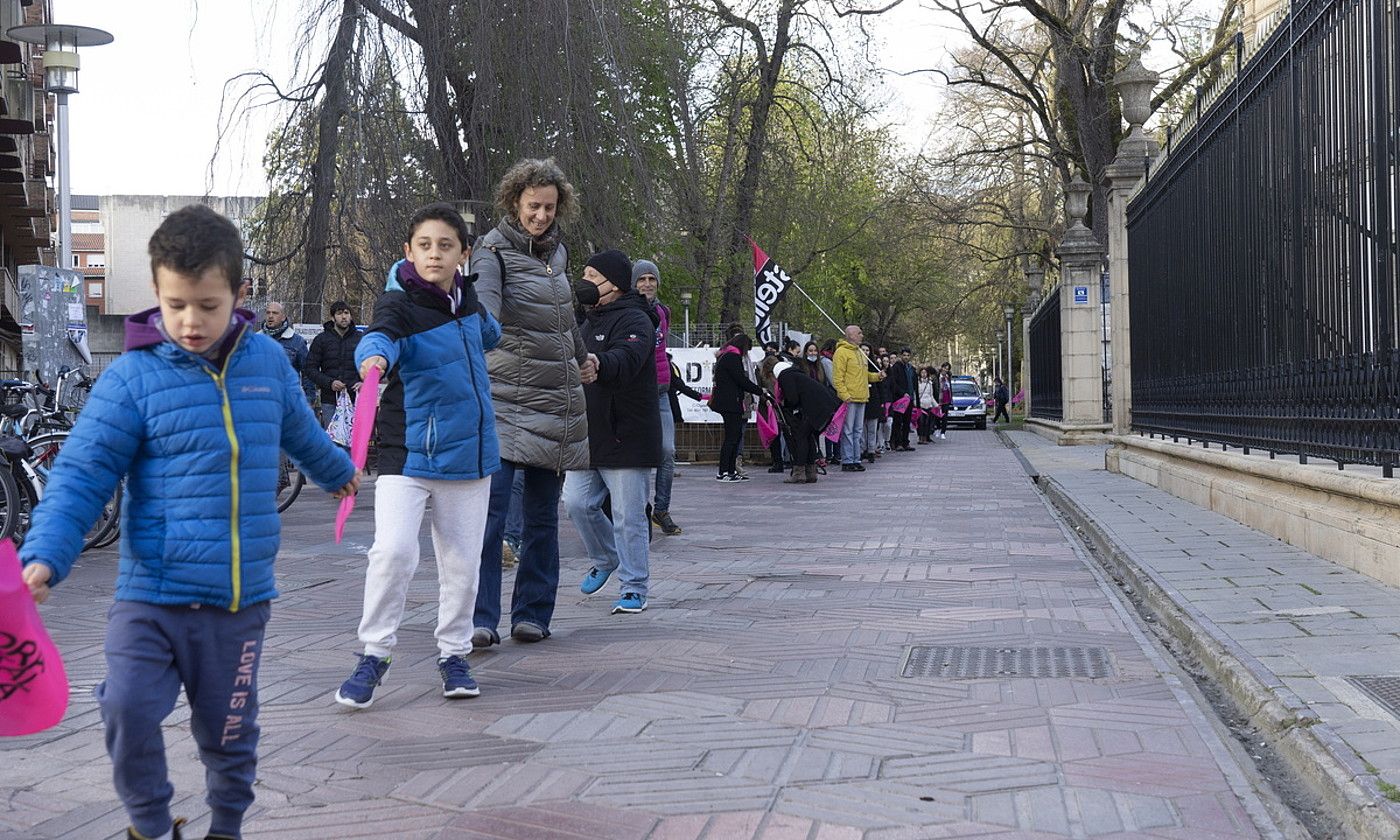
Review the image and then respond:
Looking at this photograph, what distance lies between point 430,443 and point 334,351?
9402 mm

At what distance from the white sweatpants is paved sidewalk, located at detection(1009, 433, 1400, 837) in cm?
269

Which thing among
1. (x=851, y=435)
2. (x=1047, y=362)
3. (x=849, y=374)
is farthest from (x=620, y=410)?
(x=1047, y=362)

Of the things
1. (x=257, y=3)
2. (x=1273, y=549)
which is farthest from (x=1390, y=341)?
(x=257, y=3)

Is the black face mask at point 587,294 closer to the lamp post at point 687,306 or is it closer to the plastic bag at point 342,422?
the plastic bag at point 342,422

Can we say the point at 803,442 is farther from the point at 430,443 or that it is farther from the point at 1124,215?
the point at 430,443

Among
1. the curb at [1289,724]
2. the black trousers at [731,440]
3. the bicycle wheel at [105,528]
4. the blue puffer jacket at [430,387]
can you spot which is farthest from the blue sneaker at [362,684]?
the black trousers at [731,440]

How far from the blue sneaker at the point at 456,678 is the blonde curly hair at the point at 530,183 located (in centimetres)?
186

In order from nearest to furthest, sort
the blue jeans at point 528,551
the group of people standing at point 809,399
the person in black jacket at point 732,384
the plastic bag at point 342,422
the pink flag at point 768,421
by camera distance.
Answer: the blue jeans at point 528,551 < the plastic bag at point 342,422 < the person in black jacket at point 732,384 < the group of people standing at point 809,399 < the pink flag at point 768,421

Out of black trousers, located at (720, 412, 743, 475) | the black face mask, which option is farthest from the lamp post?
the black face mask

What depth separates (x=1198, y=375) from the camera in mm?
13133

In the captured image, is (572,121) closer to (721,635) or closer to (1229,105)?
(1229,105)

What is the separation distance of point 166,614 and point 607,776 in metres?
1.45

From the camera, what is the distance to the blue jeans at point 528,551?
19.8ft

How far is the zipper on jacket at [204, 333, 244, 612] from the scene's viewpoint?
3.34 metres
